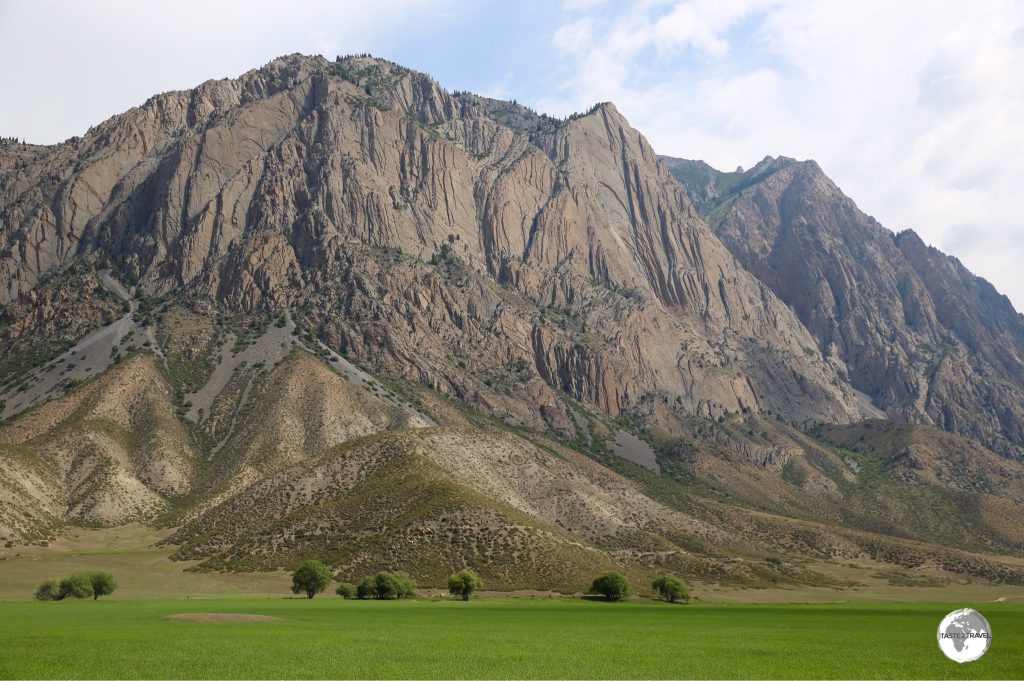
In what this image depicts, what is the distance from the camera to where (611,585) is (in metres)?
121

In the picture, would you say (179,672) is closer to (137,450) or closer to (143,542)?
(143,542)

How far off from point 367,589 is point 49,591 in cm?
3574

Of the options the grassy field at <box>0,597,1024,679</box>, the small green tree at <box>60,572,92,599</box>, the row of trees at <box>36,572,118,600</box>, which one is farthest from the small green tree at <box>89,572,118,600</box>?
the grassy field at <box>0,597,1024,679</box>

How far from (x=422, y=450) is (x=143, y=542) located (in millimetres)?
49665

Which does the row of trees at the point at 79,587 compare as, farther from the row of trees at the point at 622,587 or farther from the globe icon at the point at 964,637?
the globe icon at the point at 964,637

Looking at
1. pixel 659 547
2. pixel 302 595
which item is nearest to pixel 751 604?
pixel 659 547

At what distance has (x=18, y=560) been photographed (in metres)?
136

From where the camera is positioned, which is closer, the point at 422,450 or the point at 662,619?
the point at 662,619

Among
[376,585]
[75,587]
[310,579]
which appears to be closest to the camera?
[75,587]

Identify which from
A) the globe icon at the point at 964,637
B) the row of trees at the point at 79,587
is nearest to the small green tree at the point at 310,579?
the row of trees at the point at 79,587

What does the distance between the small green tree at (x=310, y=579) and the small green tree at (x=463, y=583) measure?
51.8 ft

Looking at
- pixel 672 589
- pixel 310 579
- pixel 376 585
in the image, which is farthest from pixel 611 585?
pixel 310 579

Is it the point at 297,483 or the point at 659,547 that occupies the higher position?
the point at 297,483

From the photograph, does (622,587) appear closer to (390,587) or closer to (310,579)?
(390,587)
